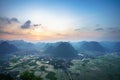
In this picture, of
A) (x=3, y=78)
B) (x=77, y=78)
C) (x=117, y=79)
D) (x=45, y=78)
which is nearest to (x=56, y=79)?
(x=45, y=78)

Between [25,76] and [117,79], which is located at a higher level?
[25,76]

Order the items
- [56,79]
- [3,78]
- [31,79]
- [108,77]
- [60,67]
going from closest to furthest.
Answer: [31,79]
[3,78]
[56,79]
[108,77]
[60,67]

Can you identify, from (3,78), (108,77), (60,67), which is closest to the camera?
(3,78)

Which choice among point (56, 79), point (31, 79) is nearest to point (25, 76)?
point (31, 79)

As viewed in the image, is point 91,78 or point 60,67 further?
point 60,67

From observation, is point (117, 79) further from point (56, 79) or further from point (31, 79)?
point (31, 79)

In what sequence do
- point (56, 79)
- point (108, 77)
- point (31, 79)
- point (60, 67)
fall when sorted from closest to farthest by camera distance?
point (31, 79), point (56, 79), point (108, 77), point (60, 67)

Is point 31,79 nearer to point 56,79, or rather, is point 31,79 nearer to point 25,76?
point 25,76

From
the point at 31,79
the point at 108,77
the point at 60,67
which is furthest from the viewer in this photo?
the point at 60,67
